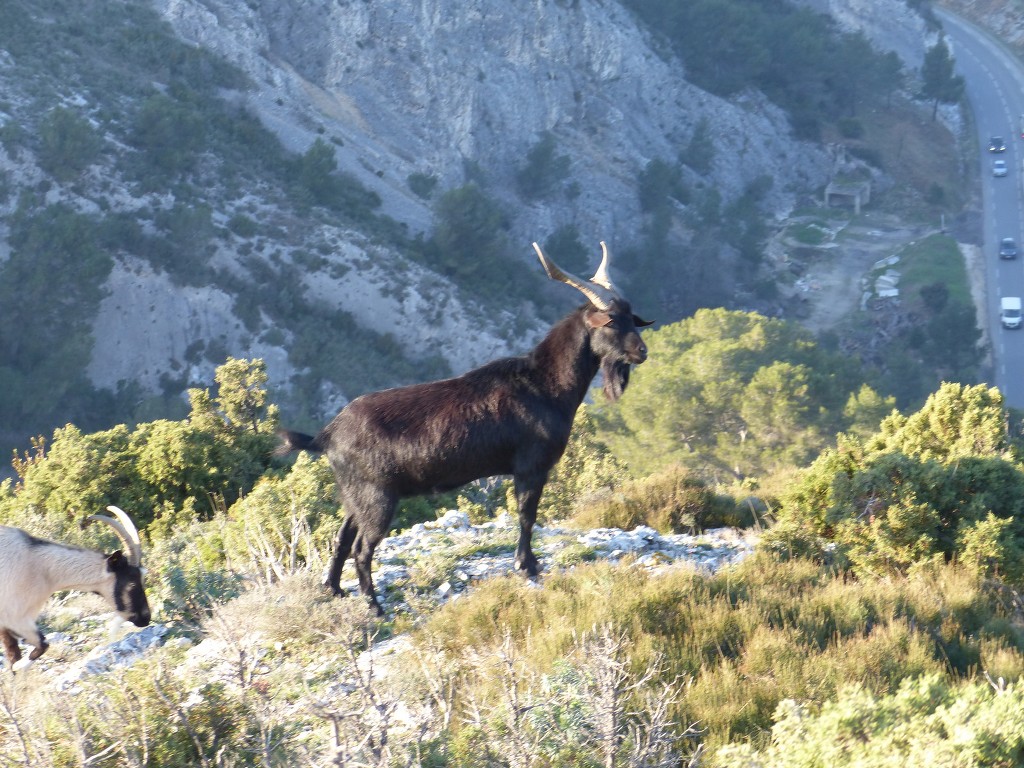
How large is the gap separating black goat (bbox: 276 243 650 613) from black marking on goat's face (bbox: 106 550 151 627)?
54.7 inches

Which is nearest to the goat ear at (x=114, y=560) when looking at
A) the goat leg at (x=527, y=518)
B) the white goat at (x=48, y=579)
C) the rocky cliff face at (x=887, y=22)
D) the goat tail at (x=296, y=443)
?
the white goat at (x=48, y=579)

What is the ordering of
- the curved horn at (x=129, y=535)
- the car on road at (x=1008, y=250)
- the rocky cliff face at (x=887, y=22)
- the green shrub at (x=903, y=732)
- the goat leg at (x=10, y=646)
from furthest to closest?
the rocky cliff face at (x=887, y=22), the car on road at (x=1008, y=250), the curved horn at (x=129, y=535), the goat leg at (x=10, y=646), the green shrub at (x=903, y=732)

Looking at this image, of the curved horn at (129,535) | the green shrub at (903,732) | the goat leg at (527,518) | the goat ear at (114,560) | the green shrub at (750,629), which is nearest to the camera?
the green shrub at (903,732)

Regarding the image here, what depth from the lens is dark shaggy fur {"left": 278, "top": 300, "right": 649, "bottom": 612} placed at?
26.5 ft

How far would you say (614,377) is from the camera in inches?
341

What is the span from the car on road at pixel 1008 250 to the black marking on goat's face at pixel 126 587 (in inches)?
2635

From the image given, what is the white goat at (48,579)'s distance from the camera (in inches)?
301

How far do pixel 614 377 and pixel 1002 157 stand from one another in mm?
78935

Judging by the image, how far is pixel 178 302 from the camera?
4503 cm

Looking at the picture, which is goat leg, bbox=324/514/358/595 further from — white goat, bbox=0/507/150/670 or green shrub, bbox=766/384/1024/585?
green shrub, bbox=766/384/1024/585

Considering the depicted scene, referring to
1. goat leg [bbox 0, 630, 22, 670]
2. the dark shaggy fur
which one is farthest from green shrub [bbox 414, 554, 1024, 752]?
goat leg [bbox 0, 630, 22, 670]

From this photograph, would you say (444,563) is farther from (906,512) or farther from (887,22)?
(887,22)

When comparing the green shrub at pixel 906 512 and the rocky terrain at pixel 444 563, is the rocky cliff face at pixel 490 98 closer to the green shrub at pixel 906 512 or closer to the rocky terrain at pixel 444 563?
the rocky terrain at pixel 444 563

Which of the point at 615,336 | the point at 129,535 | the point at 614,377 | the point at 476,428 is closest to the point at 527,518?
the point at 476,428
